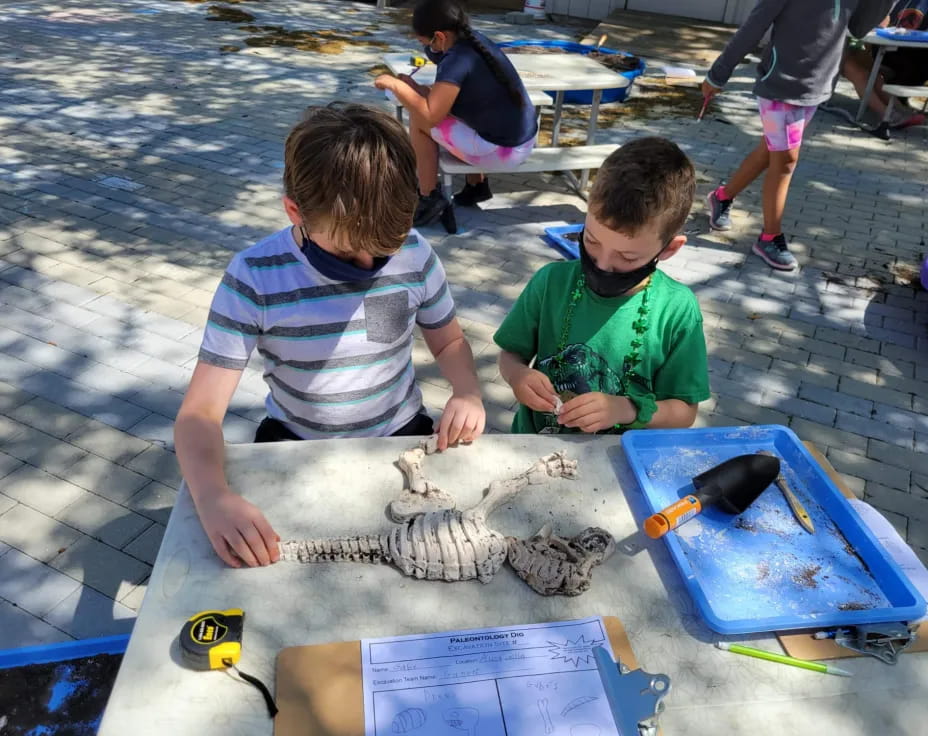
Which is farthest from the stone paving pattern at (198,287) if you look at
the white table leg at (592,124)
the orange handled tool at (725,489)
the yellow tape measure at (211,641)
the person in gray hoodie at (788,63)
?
the orange handled tool at (725,489)

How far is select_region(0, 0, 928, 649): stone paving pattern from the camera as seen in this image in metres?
2.61

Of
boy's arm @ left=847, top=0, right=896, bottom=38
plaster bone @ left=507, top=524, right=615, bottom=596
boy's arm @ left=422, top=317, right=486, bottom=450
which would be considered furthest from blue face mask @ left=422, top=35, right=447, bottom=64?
plaster bone @ left=507, top=524, right=615, bottom=596

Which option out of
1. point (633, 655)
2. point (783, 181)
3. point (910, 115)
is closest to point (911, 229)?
point (783, 181)

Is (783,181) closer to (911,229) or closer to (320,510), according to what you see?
(911,229)

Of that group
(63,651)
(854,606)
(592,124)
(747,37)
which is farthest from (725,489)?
(592,124)

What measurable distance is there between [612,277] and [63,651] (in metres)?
1.54

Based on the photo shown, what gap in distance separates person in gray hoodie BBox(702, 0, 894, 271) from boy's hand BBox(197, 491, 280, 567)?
13.0 ft

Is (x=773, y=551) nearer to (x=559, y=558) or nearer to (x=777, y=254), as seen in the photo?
(x=559, y=558)

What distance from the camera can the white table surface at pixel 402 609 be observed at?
1045 millimetres

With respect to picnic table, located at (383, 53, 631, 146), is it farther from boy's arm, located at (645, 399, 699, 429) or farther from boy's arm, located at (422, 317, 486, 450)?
boy's arm, located at (645, 399, 699, 429)

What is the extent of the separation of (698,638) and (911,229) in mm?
5053

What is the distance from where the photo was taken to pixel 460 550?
1.24 metres

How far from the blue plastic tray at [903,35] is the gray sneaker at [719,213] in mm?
3194

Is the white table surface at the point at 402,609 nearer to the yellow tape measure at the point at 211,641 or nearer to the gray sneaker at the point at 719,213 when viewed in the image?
the yellow tape measure at the point at 211,641
